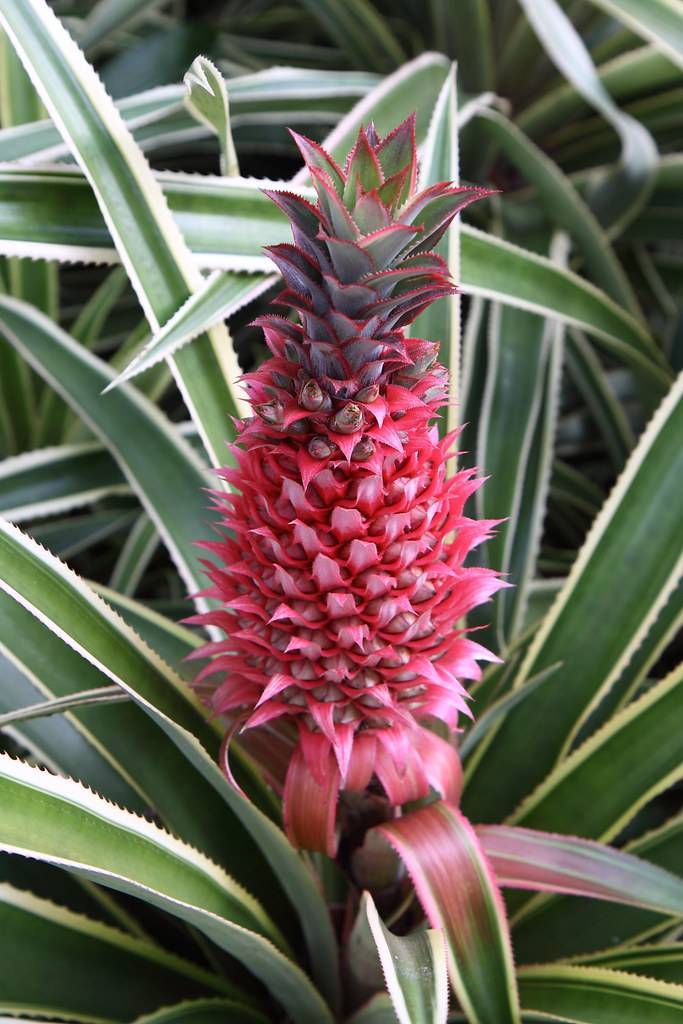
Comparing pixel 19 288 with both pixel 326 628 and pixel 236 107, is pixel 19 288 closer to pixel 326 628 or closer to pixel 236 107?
pixel 236 107

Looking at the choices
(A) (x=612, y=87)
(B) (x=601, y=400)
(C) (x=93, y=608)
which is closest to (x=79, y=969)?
(C) (x=93, y=608)

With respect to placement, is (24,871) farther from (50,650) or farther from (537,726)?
(537,726)

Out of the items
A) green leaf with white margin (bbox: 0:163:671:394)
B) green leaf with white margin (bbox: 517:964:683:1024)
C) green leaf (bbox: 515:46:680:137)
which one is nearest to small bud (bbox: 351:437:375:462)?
green leaf with white margin (bbox: 0:163:671:394)

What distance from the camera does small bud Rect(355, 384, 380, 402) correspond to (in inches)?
20.2

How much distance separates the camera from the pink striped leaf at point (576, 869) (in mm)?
652

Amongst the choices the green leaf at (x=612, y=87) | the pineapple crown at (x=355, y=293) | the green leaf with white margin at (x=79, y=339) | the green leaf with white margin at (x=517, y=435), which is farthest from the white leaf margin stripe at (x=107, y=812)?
the green leaf at (x=612, y=87)

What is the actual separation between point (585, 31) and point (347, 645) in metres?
1.21

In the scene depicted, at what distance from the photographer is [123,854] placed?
0.54m

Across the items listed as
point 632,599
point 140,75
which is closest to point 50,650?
point 632,599

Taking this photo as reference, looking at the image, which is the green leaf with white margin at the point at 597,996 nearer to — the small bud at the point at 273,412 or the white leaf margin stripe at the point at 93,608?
the white leaf margin stripe at the point at 93,608

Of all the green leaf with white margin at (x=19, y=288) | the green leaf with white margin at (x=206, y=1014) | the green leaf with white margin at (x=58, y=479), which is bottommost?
the green leaf with white margin at (x=206, y=1014)

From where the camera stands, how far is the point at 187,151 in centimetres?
136

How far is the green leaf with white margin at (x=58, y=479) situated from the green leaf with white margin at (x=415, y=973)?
0.58 metres

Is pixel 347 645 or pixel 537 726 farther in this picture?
pixel 537 726
